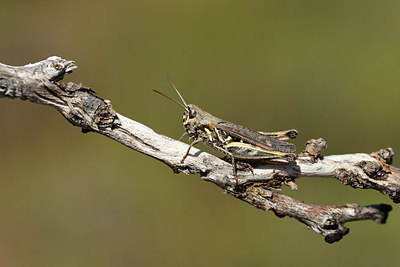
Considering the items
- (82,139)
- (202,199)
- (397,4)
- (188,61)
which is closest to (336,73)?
(397,4)

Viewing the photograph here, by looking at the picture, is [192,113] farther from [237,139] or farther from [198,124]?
[237,139]

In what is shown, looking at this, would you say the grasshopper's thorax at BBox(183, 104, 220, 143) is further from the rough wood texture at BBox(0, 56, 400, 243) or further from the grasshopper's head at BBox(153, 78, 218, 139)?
the rough wood texture at BBox(0, 56, 400, 243)

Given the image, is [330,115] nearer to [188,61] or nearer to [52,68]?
[188,61]

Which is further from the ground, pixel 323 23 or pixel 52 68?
pixel 323 23

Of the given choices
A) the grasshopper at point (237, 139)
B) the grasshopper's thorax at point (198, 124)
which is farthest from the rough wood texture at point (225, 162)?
the grasshopper's thorax at point (198, 124)

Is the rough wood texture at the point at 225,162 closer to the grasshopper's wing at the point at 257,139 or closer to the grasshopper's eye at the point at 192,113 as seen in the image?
the grasshopper's wing at the point at 257,139

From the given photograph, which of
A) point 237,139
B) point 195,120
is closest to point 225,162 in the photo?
point 237,139

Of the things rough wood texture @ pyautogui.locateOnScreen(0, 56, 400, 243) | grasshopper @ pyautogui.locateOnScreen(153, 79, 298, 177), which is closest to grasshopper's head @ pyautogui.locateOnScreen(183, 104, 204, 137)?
grasshopper @ pyautogui.locateOnScreen(153, 79, 298, 177)
